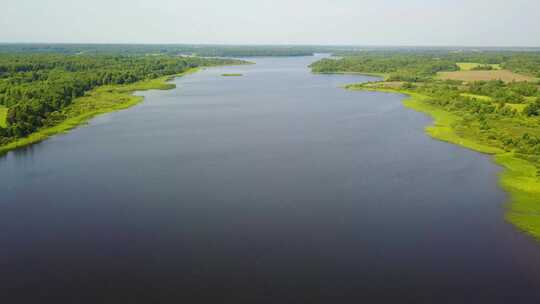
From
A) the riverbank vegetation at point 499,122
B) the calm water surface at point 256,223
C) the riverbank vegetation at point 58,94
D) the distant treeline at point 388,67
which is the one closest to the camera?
the calm water surface at point 256,223

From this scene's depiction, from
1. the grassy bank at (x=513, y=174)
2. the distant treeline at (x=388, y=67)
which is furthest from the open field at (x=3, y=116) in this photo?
the distant treeline at (x=388, y=67)

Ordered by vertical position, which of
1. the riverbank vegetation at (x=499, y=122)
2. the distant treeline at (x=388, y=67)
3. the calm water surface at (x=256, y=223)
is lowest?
the calm water surface at (x=256, y=223)

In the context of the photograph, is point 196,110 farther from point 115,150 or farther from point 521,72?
point 521,72

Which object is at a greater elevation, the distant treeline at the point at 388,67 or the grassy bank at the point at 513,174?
the distant treeline at the point at 388,67

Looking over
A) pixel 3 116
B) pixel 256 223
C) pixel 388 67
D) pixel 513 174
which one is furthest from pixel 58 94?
pixel 388 67

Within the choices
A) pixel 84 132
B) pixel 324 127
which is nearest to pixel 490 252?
pixel 324 127

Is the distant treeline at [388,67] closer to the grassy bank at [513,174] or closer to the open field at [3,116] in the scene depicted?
the grassy bank at [513,174]

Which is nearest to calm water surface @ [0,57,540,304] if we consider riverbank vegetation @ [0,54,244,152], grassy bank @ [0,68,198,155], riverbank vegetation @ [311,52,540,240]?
riverbank vegetation @ [311,52,540,240]
